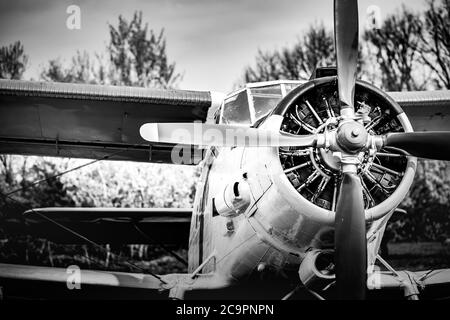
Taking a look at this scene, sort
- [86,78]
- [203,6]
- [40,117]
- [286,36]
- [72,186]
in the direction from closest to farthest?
[40,117], [203,6], [72,186], [86,78], [286,36]

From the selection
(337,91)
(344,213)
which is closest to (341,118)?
(337,91)

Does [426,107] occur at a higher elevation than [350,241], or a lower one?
higher

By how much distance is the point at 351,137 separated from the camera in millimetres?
4148

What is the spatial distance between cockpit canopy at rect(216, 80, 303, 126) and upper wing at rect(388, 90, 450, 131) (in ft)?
6.97

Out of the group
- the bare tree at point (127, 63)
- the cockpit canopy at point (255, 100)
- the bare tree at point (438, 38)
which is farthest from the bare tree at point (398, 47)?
the cockpit canopy at point (255, 100)

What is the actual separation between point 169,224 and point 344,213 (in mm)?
5371

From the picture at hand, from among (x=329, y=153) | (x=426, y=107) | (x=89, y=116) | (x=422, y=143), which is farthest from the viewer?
(x=89, y=116)

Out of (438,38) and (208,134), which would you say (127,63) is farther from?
(208,134)

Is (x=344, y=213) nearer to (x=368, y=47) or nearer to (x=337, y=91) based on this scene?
(x=337, y=91)

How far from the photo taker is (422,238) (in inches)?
826

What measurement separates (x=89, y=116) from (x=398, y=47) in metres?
17.1

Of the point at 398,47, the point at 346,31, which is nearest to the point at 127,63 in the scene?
the point at 398,47

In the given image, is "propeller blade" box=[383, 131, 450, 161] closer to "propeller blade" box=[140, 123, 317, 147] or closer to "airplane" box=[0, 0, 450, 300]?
"airplane" box=[0, 0, 450, 300]

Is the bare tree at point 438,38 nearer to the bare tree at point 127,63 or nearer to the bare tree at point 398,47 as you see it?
the bare tree at point 398,47
